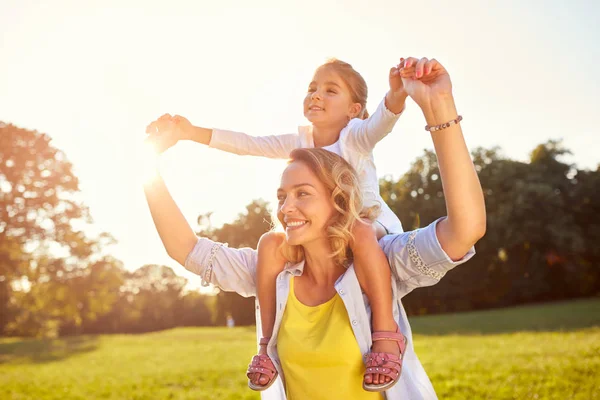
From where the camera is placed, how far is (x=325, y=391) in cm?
217

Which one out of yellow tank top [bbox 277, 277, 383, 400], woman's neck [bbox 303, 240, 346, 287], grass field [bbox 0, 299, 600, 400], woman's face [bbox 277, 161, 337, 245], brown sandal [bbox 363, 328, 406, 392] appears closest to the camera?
brown sandal [bbox 363, 328, 406, 392]

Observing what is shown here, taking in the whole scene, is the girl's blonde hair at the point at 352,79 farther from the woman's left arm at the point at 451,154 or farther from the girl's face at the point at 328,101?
the woman's left arm at the point at 451,154

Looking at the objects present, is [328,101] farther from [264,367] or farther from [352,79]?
[264,367]

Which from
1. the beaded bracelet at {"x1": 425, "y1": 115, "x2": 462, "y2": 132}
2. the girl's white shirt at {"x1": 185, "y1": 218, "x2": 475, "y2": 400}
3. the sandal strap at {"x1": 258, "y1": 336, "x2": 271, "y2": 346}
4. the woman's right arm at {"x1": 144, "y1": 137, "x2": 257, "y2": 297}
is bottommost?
the sandal strap at {"x1": 258, "y1": 336, "x2": 271, "y2": 346}

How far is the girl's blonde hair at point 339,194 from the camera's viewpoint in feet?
7.48

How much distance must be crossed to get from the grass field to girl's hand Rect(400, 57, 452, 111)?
21.7 ft

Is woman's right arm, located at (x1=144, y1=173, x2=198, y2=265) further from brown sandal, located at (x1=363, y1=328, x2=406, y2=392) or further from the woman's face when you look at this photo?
brown sandal, located at (x1=363, y1=328, x2=406, y2=392)

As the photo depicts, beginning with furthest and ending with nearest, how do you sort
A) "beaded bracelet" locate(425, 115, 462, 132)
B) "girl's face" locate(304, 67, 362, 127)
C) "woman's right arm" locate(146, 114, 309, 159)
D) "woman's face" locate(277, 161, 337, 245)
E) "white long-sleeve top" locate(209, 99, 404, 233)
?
1. "girl's face" locate(304, 67, 362, 127)
2. "woman's right arm" locate(146, 114, 309, 159)
3. "white long-sleeve top" locate(209, 99, 404, 233)
4. "woman's face" locate(277, 161, 337, 245)
5. "beaded bracelet" locate(425, 115, 462, 132)

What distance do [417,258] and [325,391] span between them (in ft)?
1.96

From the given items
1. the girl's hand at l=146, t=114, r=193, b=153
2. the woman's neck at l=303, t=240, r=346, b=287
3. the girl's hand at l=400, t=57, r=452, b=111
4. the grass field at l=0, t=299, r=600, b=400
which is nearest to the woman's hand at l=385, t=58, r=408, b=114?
the girl's hand at l=400, t=57, r=452, b=111

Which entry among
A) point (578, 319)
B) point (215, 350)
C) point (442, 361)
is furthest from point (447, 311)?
point (442, 361)

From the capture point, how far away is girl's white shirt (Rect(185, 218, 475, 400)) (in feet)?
6.62

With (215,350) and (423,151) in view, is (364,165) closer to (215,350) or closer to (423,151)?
(215,350)

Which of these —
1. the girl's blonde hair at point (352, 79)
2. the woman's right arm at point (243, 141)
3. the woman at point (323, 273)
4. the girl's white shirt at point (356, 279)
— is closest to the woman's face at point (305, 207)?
the woman at point (323, 273)
